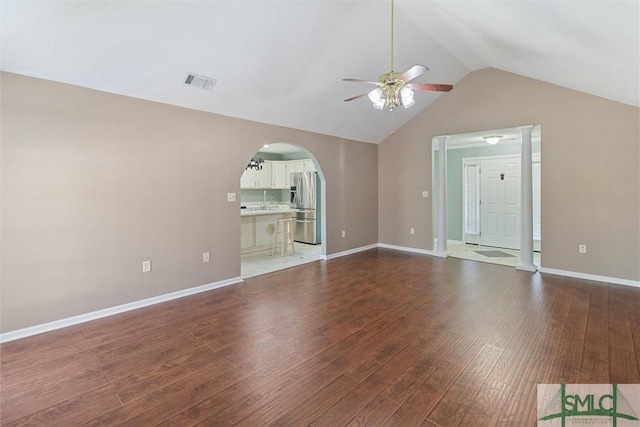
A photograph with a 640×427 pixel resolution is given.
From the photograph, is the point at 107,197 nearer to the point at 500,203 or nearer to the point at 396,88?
the point at 396,88

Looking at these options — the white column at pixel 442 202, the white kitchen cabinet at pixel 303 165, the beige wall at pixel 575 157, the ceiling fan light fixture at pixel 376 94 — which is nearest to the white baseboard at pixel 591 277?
the beige wall at pixel 575 157

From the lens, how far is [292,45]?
3404 mm

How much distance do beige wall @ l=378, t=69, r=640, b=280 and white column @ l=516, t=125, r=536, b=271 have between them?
0.56ft

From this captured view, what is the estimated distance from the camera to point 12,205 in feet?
8.98

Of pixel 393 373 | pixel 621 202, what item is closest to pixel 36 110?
pixel 393 373

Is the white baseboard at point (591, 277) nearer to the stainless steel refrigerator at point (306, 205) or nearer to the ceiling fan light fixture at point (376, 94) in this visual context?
the ceiling fan light fixture at point (376, 94)

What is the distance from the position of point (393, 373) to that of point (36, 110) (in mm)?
3872

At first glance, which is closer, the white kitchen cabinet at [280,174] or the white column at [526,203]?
the white column at [526,203]

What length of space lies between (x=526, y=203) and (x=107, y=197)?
589 centimetres

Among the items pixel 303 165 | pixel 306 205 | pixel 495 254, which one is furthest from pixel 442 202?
pixel 303 165

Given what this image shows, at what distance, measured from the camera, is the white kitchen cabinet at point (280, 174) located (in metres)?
8.46

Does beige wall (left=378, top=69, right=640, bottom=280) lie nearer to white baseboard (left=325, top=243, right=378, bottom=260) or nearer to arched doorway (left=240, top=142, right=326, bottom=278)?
white baseboard (left=325, top=243, right=378, bottom=260)

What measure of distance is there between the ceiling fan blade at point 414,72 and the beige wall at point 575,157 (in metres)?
3.41

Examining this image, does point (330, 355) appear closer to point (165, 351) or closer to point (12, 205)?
point (165, 351)
